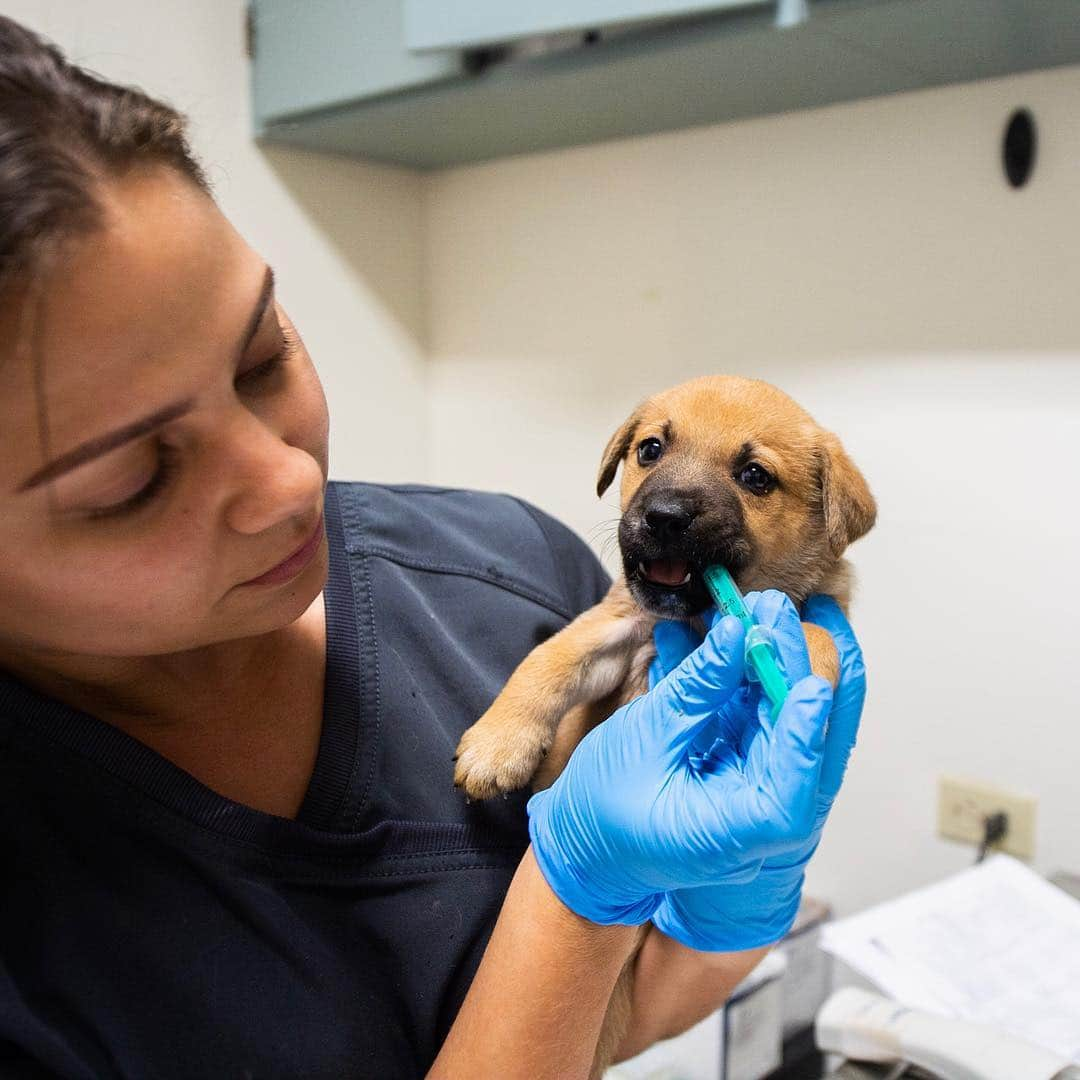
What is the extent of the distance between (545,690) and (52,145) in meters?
0.72

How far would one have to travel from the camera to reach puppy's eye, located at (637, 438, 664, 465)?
1.28 metres

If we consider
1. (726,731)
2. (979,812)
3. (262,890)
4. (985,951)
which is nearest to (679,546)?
(726,731)

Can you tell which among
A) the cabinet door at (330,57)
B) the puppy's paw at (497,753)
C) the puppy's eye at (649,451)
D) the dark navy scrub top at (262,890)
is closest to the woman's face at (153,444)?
the dark navy scrub top at (262,890)

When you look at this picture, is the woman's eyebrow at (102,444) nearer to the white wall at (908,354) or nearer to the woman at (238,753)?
the woman at (238,753)

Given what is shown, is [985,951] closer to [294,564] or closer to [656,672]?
[656,672]

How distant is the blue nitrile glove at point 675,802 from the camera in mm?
847

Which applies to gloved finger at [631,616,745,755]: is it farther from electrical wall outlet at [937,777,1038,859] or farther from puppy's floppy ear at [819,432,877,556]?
electrical wall outlet at [937,777,1038,859]

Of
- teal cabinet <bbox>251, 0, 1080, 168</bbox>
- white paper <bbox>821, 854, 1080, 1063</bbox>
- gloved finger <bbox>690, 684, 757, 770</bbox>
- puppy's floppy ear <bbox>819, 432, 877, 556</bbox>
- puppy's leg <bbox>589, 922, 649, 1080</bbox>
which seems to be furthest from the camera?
teal cabinet <bbox>251, 0, 1080, 168</bbox>

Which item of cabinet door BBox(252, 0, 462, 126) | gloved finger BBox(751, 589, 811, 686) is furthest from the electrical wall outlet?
cabinet door BBox(252, 0, 462, 126)

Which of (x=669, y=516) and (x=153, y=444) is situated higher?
(x=153, y=444)

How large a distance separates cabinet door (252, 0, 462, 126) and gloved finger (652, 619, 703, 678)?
4.34 ft

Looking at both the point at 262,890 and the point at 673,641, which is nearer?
the point at 262,890

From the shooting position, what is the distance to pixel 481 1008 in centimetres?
91

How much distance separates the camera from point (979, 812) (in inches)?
79.1
